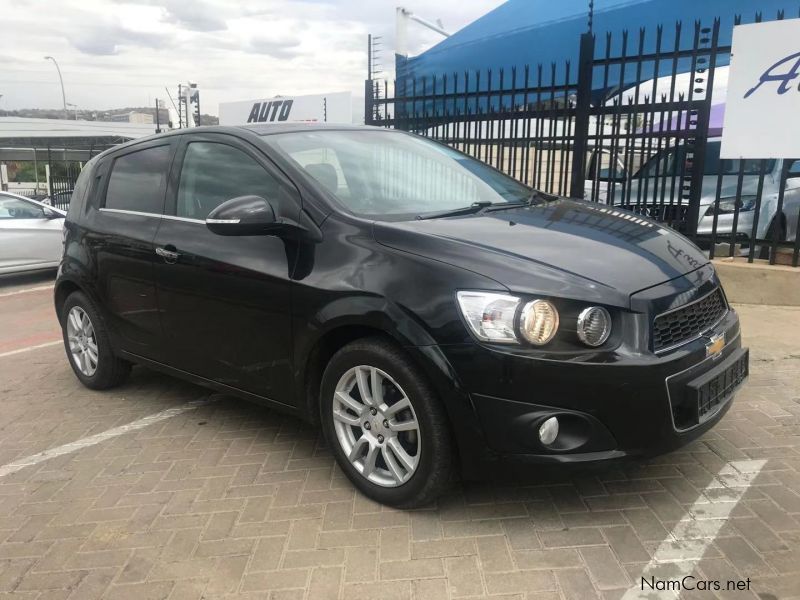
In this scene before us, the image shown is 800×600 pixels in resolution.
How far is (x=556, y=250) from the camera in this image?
2.71 m

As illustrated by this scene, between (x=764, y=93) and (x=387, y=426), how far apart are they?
4952 mm

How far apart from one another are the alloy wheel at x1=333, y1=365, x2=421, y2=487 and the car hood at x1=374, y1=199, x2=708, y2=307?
0.60m

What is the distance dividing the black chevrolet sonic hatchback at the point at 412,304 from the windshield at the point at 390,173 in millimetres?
16

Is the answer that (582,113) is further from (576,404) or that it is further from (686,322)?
(576,404)

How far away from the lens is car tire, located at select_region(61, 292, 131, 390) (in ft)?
14.6

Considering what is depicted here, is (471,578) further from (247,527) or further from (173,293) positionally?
(173,293)

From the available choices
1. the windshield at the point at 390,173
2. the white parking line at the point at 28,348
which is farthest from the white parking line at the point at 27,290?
the windshield at the point at 390,173

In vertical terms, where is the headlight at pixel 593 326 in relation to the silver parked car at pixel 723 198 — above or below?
Answer: below

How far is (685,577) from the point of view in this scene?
2408 mm

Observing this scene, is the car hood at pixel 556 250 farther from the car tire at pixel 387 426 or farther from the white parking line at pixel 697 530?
the white parking line at pixel 697 530

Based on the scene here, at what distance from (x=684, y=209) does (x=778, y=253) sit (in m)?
0.96

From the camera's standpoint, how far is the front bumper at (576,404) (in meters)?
2.42

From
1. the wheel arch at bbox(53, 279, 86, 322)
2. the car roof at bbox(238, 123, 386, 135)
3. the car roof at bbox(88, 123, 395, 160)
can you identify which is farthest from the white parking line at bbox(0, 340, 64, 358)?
the car roof at bbox(238, 123, 386, 135)

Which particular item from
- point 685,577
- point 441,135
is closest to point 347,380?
point 685,577
